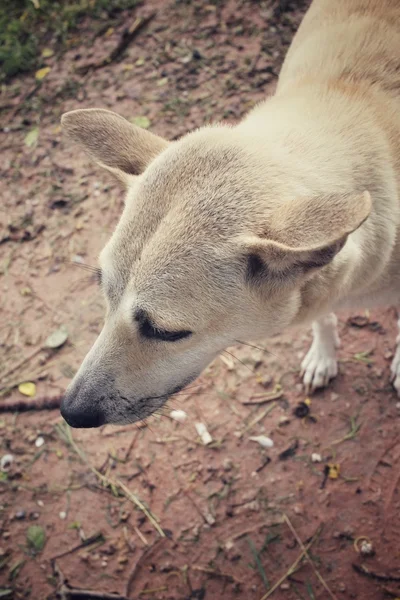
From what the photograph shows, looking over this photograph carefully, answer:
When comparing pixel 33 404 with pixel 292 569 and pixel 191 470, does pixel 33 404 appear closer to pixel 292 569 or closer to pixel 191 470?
pixel 191 470

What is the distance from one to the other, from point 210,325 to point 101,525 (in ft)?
6.35

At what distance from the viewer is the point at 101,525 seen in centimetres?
337

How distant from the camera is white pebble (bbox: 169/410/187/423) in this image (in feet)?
12.0

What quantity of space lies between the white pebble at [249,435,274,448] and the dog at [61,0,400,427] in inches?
47.3

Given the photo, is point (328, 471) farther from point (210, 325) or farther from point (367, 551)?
point (210, 325)

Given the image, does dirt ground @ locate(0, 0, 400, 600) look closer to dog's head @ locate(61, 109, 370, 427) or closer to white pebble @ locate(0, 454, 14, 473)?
white pebble @ locate(0, 454, 14, 473)

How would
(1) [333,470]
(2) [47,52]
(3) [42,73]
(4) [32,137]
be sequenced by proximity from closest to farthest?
(1) [333,470] < (4) [32,137] < (3) [42,73] < (2) [47,52]

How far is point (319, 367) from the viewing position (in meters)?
3.54

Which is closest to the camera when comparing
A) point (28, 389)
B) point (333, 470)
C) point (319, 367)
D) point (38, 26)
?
point (333, 470)

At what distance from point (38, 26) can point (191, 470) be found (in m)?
5.55

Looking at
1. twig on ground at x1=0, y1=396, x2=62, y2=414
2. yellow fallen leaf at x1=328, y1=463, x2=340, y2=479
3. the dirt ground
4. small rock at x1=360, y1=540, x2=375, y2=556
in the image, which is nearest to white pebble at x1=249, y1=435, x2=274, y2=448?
the dirt ground

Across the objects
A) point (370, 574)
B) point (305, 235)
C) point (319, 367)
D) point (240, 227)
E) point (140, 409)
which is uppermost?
point (305, 235)

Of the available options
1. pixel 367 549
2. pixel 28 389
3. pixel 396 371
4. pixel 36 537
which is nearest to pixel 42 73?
pixel 28 389

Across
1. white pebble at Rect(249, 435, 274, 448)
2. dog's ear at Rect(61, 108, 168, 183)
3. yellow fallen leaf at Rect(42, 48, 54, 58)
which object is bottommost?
white pebble at Rect(249, 435, 274, 448)
